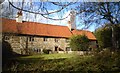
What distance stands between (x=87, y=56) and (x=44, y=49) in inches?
27.3

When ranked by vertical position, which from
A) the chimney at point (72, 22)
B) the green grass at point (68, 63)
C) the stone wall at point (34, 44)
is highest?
the chimney at point (72, 22)

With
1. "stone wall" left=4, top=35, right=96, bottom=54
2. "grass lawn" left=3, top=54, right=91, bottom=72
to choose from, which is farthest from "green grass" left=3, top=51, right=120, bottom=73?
"stone wall" left=4, top=35, right=96, bottom=54

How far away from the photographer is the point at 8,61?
3.29 meters

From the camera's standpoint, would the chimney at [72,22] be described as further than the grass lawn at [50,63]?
No

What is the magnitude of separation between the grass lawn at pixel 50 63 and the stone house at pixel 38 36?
0.36 feet

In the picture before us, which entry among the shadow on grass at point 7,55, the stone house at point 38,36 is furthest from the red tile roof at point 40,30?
the shadow on grass at point 7,55

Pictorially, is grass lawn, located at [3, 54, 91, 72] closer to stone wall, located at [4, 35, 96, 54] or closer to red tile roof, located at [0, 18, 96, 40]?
stone wall, located at [4, 35, 96, 54]

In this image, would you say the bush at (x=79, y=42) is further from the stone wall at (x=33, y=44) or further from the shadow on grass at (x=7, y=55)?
the shadow on grass at (x=7, y=55)

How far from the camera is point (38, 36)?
345 centimetres

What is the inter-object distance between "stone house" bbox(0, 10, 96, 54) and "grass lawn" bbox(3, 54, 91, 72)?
110 mm

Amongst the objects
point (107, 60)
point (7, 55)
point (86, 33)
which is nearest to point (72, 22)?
point (86, 33)

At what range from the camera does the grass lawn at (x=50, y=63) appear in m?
3.21

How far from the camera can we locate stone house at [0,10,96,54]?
3.17 metres

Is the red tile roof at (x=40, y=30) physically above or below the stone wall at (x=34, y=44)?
above
